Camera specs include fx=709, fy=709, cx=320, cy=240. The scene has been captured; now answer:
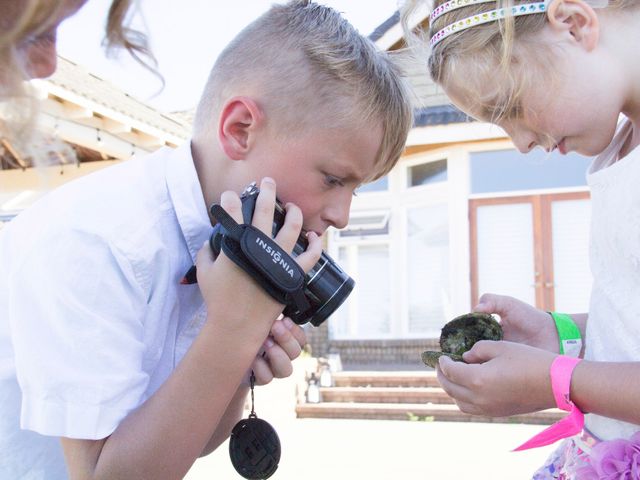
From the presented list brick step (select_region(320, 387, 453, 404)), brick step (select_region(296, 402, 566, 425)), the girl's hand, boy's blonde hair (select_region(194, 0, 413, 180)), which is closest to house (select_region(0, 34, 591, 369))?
brick step (select_region(320, 387, 453, 404))

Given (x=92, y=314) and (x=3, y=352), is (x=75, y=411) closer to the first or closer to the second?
(x=92, y=314)

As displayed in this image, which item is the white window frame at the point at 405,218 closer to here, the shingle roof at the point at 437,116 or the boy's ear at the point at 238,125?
the shingle roof at the point at 437,116

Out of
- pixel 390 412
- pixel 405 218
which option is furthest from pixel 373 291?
pixel 390 412

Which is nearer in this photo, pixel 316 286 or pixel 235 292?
pixel 235 292

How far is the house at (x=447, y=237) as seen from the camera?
428 inches

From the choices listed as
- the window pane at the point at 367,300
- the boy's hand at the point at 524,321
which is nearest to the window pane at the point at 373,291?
the window pane at the point at 367,300

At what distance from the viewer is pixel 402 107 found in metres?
2.07

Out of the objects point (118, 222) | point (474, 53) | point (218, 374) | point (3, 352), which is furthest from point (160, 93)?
point (474, 53)

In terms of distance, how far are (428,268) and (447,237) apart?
666mm

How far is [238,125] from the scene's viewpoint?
74.8 inches

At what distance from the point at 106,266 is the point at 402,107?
1.01 meters

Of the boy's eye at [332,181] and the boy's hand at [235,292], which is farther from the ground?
the boy's eye at [332,181]

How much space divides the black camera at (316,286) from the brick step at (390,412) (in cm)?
716

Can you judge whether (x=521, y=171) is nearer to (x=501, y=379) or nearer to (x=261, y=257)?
(x=501, y=379)
